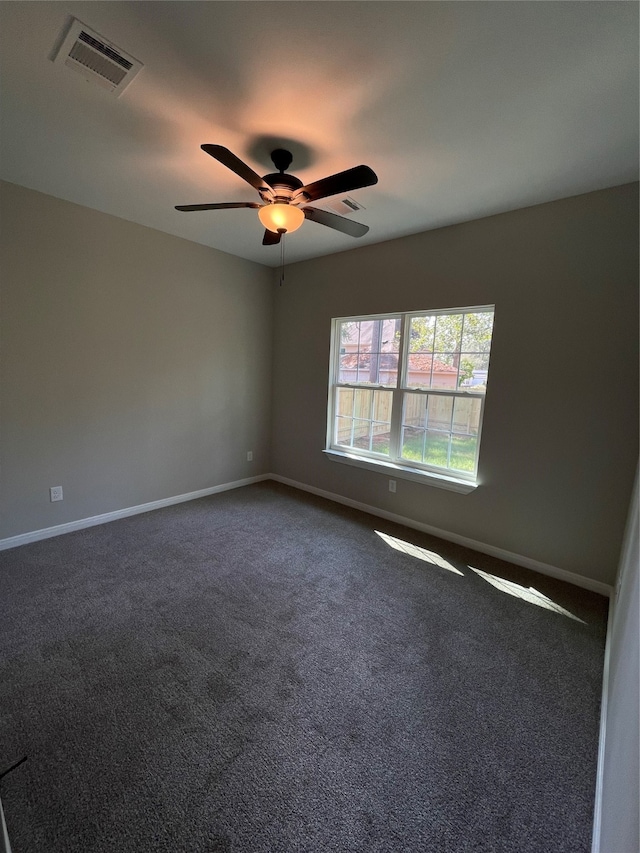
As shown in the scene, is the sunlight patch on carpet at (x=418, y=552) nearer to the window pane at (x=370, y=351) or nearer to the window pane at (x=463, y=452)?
the window pane at (x=463, y=452)

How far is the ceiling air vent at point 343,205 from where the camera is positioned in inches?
101

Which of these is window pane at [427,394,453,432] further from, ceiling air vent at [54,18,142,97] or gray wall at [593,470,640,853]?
ceiling air vent at [54,18,142,97]

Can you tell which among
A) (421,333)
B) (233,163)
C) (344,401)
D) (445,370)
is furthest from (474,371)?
(233,163)

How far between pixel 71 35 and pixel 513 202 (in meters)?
2.66

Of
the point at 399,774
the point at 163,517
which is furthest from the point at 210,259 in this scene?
the point at 399,774

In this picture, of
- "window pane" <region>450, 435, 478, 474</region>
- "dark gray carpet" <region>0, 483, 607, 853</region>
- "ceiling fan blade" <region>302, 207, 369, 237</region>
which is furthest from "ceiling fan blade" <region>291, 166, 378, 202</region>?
"dark gray carpet" <region>0, 483, 607, 853</region>

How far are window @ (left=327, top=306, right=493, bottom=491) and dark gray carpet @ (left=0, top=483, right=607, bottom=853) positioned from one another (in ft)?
3.48

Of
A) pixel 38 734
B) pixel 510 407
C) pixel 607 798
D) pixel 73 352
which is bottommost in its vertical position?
pixel 38 734

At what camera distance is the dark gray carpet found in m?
1.17

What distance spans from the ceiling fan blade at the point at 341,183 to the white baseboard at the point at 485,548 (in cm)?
279

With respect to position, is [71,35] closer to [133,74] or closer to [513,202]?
[133,74]

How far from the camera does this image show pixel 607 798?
1080mm

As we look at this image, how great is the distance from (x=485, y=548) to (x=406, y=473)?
912mm

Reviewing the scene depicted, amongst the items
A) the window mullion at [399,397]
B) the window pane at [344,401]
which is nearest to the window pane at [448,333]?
the window mullion at [399,397]
